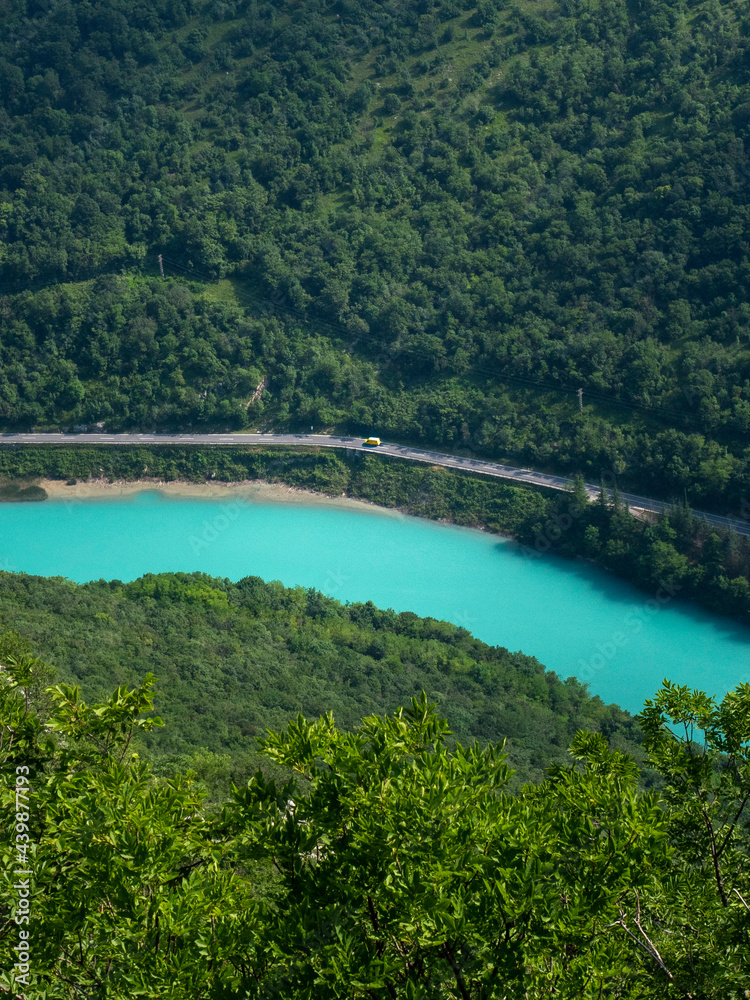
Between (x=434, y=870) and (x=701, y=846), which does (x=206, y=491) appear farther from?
(x=434, y=870)

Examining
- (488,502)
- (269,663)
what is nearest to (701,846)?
(269,663)

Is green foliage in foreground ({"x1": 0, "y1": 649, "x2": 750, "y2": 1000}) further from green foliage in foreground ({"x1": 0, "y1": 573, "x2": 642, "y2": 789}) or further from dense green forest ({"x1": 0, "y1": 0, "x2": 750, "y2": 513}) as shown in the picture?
dense green forest ({"x1": 0, "y1": 0, "x2": 750, "y2": 513})

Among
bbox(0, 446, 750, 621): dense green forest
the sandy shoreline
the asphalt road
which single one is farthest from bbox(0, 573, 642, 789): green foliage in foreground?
the asphalt road

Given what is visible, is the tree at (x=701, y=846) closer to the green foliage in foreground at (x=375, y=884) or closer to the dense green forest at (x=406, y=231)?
the green foliage in foreground at (x=375, y=884)

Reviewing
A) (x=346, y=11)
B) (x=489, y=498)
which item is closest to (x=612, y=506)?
(x=489, y=498)

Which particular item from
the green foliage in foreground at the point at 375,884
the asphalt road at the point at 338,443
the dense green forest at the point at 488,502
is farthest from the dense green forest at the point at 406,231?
the green foliage in foreground at the point at 375,884
